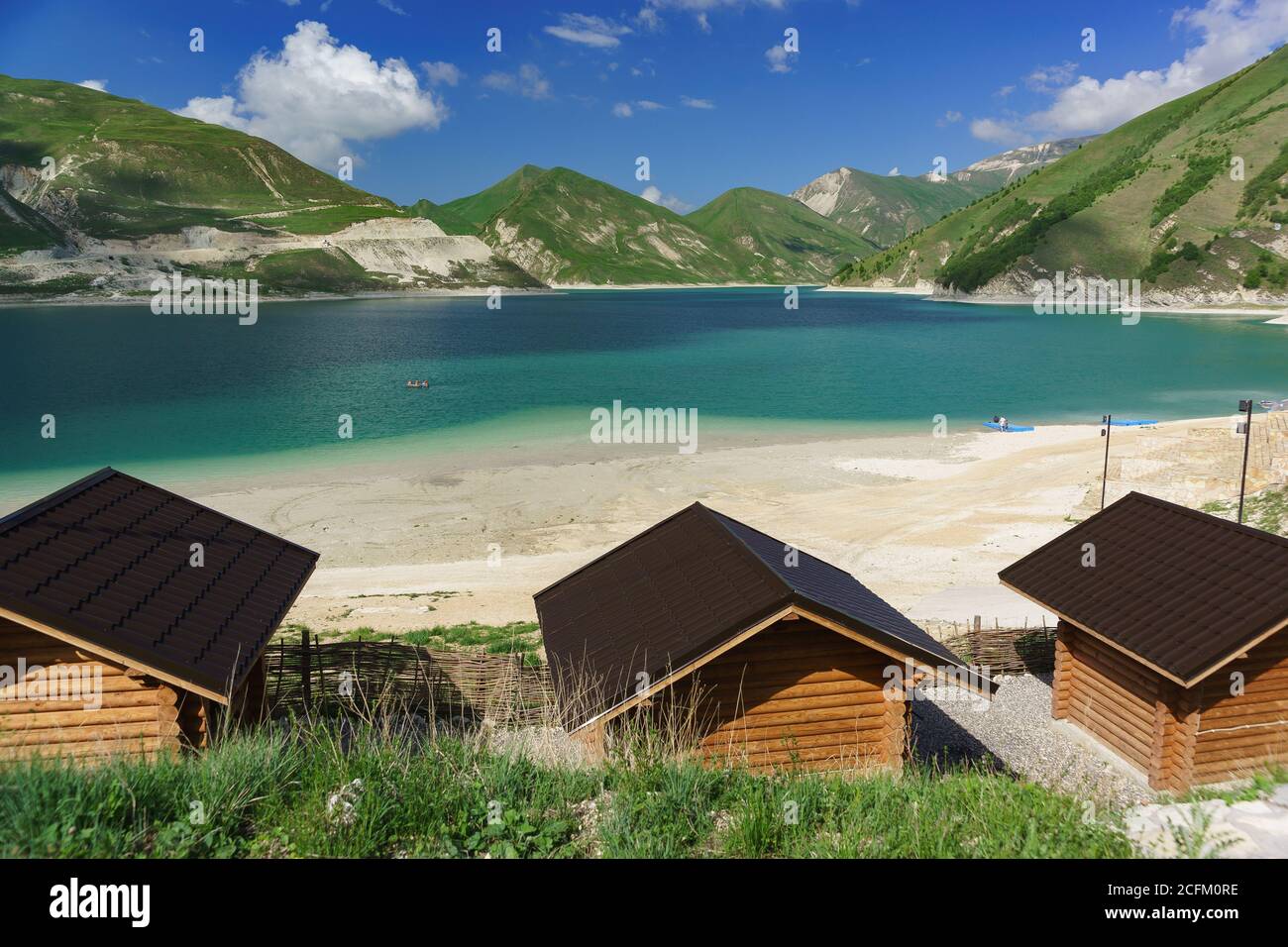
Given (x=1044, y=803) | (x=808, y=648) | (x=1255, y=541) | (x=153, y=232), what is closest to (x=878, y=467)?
(x=1255, y=541)

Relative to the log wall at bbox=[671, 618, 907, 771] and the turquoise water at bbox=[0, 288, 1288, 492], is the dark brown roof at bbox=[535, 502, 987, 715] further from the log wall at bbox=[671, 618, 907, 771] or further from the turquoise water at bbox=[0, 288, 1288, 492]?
the turquoise water at bbox=[0, 288, 1288, 492]

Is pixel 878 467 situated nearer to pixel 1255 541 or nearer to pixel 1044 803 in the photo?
pixel 1255 541

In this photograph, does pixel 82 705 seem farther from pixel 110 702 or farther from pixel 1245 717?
pixel 1245 717

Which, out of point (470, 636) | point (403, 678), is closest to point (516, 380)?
point (470, 636)

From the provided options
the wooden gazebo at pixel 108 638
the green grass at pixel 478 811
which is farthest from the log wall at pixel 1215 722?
the wooden gazebo at pixel 108 638

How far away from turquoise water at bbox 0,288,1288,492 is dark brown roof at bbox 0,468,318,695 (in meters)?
34.4

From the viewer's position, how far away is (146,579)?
1063 centimetres

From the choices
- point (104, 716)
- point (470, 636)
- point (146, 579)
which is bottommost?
point (470, 636)

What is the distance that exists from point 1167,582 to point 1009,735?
409cm

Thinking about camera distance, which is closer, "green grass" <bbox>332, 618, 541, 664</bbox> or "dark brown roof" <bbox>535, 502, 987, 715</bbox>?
"dark brown roof" <bbox>535, 502, 987, 715</bbox>

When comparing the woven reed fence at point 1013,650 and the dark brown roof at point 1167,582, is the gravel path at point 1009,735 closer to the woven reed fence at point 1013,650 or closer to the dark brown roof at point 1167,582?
the woven reed fence at point 1013,650

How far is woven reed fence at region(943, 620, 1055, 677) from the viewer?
1795 cm

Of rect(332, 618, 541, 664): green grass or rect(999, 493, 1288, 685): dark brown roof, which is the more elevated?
rect(999, 493, 1288, 685): dark brown roof

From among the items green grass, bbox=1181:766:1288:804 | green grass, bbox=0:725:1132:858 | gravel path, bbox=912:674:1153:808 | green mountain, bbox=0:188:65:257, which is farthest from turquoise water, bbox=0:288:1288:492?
green grass, bbox=1181:766:1288:804
